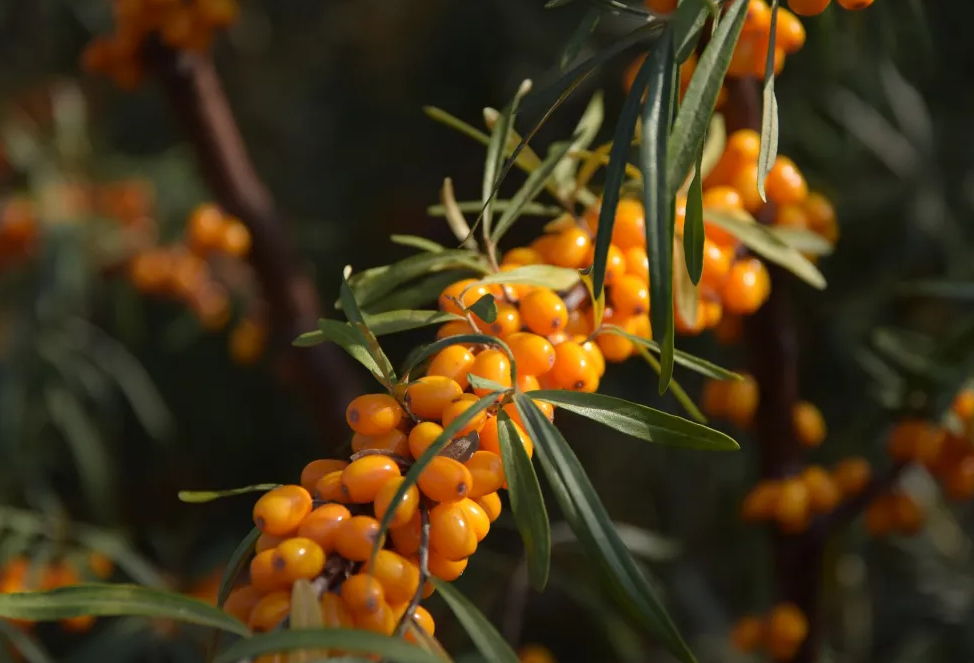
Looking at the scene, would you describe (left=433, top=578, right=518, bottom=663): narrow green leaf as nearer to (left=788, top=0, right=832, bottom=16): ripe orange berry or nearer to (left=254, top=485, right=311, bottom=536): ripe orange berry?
(left=254, top=485, right=311, bottom=536): ripe orange berry

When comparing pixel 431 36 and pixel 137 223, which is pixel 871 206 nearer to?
pixel 431 36

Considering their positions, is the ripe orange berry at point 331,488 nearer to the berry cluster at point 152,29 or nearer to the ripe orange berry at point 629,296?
the ripe orange berry at point 629,296

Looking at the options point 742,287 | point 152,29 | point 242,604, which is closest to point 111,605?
point 242,604

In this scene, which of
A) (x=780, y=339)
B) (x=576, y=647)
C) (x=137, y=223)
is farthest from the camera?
(x=576, y=647)

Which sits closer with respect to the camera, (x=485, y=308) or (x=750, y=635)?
(x=485, y=308)

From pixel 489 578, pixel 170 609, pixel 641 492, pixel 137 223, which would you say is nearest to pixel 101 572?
pixel 489 578

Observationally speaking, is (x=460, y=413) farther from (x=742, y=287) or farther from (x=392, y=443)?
(x=742, y=287)
